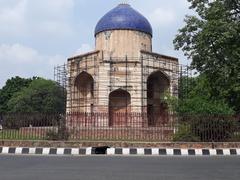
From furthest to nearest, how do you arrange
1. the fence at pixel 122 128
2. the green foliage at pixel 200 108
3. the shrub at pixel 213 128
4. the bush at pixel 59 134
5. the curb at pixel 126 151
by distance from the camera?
the green foliage at pixel 200 108, the bush at pixel 59 134, the fence at pixel 122 128, the shrub at pixel 213 128, the curb at pixel 126 151

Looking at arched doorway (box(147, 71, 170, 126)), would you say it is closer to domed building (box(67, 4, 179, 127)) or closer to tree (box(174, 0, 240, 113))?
domed building (box(67, 4, 179, 127))

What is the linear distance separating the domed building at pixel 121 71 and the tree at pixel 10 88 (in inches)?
1101

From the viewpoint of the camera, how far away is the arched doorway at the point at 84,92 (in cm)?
3059

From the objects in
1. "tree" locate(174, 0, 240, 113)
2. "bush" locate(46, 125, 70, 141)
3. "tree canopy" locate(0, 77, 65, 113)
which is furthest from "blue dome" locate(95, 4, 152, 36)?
"tree canopy" locate(0, 77, 65, 113)

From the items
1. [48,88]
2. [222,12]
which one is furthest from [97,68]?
[48,88]

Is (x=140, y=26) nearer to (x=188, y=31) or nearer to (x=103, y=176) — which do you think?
(x=188, y=31)

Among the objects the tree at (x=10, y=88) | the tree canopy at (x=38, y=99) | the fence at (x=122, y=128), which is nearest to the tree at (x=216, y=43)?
the fence at (x=122, y=128)

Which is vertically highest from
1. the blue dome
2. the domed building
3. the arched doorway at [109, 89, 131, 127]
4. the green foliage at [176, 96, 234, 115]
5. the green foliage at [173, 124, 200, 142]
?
the blue dome

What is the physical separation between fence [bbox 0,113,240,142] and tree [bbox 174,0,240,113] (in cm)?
455

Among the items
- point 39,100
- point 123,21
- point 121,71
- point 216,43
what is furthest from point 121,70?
point 39,100

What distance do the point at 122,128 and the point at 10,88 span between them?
4487cm

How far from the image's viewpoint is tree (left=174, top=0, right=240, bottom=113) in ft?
62.5

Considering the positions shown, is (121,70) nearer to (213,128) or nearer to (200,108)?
(200,108)

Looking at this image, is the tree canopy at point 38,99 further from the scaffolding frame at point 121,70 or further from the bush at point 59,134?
the bush at point 59,134
